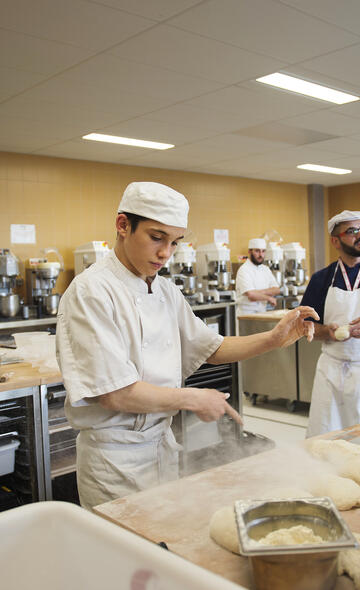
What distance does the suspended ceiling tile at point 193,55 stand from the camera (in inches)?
119

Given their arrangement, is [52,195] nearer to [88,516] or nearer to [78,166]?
[78,166]

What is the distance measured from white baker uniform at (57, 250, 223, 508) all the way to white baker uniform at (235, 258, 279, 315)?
16.0ft

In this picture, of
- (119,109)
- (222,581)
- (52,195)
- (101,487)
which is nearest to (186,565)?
(222,581)

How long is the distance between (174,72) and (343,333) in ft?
6.58

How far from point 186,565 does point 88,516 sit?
0.20 metres

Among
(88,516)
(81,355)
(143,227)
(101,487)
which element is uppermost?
(143,227)

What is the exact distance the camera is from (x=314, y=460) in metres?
1.51

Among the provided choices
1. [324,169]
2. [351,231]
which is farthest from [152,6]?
[324,169]

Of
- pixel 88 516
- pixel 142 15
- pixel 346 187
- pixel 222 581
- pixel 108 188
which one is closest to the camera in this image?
pixel 222 581

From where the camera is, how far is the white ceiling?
2.73 metres

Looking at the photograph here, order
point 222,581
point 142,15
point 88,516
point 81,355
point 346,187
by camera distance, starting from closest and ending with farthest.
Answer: point 222,581 → point 88,516 → point 81,355 → point 142,15 → point 346,187

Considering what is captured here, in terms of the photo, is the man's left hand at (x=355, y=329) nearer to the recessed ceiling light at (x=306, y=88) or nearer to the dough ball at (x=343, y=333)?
the dough ball at (x=343, y=333)

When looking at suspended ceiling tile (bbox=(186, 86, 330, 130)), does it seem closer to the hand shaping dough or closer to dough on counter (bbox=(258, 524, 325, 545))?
the hand shaping dough

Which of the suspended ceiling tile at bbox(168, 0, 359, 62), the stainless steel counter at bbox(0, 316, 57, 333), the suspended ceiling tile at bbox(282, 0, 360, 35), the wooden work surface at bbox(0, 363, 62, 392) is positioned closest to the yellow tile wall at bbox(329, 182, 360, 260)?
the stainless steel counter at bbox(0, 316, 57, 333)
